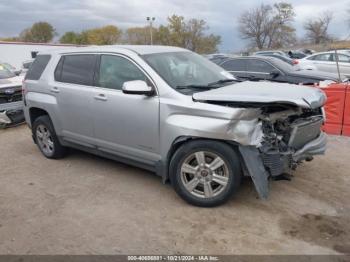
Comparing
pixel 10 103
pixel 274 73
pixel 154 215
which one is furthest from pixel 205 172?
pixel 10 103

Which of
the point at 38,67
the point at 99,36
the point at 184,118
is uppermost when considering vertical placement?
the point at 38,67

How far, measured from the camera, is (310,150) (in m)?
4.75

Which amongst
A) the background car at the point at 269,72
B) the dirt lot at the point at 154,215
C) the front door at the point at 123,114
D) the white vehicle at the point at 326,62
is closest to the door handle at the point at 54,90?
the front door at the point at 123,114

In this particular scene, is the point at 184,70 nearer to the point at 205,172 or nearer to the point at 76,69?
the point at 205,172

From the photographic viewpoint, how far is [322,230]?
398cm

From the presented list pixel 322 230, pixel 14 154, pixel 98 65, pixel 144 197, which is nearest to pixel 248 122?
pixel 322 230

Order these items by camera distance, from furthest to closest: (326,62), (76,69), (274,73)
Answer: (326,62) < (274,73) < (76,69)

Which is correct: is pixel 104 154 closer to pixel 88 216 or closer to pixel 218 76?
pixel 88 216

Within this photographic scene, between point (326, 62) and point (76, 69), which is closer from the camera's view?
point (76, 69)

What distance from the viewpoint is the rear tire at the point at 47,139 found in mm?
6348

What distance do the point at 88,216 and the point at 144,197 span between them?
0.79 meters

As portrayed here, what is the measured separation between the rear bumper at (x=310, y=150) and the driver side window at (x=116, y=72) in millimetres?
2039

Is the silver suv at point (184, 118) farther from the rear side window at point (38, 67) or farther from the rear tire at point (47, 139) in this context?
the rear side window at point (38, 67)

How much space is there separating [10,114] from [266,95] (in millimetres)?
7343
